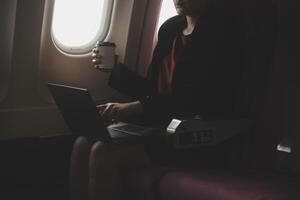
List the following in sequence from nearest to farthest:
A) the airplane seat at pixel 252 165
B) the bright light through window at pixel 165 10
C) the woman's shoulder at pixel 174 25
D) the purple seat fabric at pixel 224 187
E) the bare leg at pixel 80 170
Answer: the purple seat fabric at pixel 224 187 → the airplane seat at pixel 252 165 → the bare leg at pixel 80 170 → the woman's shoulder at pixel 174 25 → the bright light through window at pixel 165 10

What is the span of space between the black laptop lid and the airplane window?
0.64m

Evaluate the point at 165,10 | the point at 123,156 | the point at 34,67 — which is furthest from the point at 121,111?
the point at 165,10

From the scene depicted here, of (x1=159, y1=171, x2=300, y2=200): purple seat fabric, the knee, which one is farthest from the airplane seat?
the knee

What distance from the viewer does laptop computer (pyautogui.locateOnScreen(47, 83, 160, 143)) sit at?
1.94 m

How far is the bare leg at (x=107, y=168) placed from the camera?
2.03 metres

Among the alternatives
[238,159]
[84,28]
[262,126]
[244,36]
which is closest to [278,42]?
[244,36]

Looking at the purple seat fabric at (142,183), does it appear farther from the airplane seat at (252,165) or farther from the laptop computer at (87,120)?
the laptop computer at (87,120)

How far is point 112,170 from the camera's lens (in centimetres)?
206

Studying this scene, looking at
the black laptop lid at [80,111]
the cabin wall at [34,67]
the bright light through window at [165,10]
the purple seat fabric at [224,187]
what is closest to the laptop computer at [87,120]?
the black laptop lid at [80,111]

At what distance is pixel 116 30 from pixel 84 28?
18cm

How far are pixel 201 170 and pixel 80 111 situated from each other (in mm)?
526

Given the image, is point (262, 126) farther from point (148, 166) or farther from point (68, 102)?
point (68, 102)

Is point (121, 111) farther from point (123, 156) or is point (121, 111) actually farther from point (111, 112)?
point (123, 156)

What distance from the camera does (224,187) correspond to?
5.90ft
